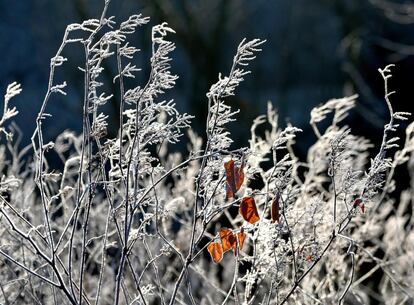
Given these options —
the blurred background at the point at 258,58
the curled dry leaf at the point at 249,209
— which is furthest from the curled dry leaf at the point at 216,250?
the blurred background at the point at 258,58

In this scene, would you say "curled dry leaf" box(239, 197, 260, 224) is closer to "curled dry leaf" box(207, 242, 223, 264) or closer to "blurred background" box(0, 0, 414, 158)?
"curled dry leaf" box(207, 242, 223, 264)

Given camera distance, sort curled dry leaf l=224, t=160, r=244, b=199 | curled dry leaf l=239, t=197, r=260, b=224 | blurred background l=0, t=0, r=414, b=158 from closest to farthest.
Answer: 1. curled dry leaf l=224, t=160, r=244, b=199
2. curled dry leaf l=239, t=197, r=260, b=224
3. blurred background l=0, t=0, r=414, b=158

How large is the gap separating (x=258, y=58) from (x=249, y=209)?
12.6 meters

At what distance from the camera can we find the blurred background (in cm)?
1370

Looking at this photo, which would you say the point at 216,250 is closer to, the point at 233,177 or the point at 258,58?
the point at 233,177

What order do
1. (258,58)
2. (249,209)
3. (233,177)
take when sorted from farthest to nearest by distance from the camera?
(258,58), (249,209), (233,177)

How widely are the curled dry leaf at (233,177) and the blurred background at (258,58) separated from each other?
10367 mm

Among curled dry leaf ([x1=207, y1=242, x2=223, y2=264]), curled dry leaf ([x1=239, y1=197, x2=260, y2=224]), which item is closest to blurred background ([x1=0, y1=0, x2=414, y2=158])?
curled dry leaf ([x1=207, y1=242, x2=223, y2=264])

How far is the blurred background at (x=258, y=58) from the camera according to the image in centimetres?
1370

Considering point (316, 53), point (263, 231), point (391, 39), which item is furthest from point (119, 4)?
point (263, 231)

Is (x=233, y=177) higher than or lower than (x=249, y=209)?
higher

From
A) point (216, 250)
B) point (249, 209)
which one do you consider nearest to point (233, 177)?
point (249, 209)

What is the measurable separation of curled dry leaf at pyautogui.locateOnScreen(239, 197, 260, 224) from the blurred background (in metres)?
10.3

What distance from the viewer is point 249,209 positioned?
2.62 meters
